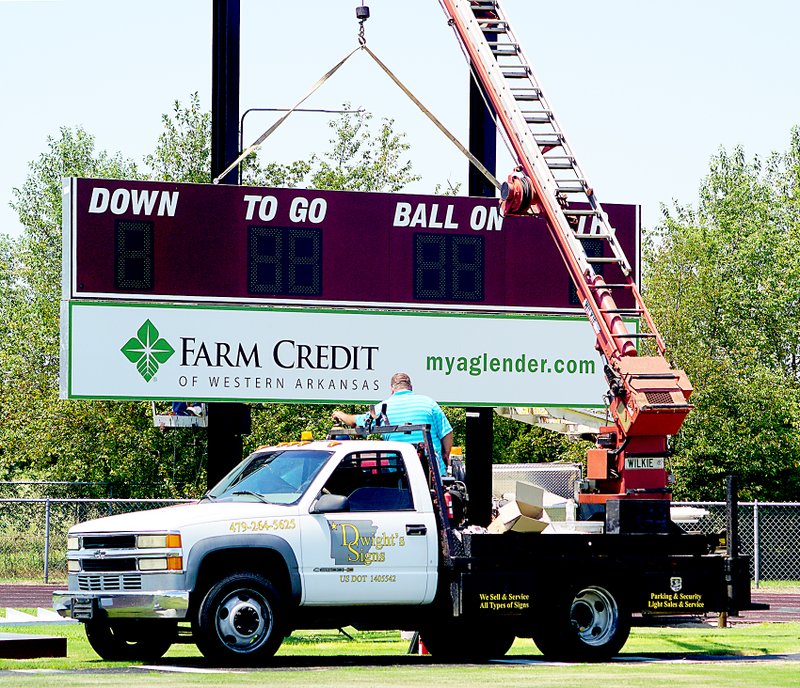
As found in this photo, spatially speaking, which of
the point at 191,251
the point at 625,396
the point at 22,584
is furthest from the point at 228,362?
the point at 22,584

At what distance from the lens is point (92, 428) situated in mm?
43531

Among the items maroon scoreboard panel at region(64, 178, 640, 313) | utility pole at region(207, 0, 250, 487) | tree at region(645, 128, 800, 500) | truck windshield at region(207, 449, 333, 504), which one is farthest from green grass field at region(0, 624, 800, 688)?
tree at region(645, 128, 800, 500)

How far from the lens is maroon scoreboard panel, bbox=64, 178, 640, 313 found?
851 inches

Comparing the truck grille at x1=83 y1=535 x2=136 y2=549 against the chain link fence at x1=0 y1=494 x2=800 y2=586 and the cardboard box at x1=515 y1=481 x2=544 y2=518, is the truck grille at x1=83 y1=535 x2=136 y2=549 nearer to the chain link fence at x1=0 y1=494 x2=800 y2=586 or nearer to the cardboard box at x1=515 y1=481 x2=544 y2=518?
the cardboard box at x1=515 y1=481 x2=544 y2=518

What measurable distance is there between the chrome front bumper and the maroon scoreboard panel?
27.2 ft

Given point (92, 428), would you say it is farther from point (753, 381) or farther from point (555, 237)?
point (555, 237)

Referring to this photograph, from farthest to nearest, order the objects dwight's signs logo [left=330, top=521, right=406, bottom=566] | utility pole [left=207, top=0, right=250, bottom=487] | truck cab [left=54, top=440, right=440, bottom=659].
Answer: utility pole [left=207, top=0, right=250, bottom=487], dwight's signs logo [left=330, top=521, right=406, bottom=566], truck cab [left=54, top=440, right=440, bottom=659]

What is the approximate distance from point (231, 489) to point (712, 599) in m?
4.52

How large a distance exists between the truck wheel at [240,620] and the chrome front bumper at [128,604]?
214 millimetres

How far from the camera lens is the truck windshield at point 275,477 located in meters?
14.1

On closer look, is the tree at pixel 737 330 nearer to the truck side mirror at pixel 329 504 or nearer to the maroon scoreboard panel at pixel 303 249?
the maroon scoreboard panel at pixel 303 249

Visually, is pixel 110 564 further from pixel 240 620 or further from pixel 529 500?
pixel 529 500

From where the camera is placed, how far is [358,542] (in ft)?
45.9

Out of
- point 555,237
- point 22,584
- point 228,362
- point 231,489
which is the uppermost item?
point 555,237
